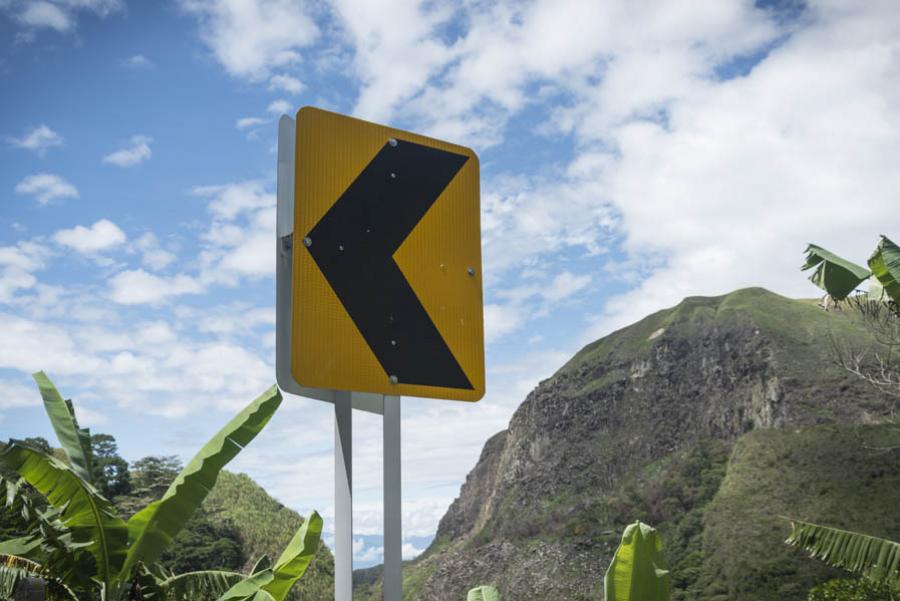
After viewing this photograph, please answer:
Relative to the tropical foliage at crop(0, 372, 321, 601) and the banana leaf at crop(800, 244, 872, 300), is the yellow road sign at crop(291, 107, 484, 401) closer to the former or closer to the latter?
the tropical foliage at crop(0, 372, 321, 601)

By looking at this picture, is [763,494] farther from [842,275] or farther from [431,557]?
[842,275]

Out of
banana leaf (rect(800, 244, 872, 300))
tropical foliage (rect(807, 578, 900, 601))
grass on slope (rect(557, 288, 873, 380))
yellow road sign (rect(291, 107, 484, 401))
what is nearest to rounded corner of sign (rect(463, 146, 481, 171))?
yellow road sign (rect(291, 107, 484, 401))

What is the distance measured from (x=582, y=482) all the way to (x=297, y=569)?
40.9 meters

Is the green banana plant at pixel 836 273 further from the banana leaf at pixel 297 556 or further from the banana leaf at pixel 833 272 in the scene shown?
the banana leaf at pixel 297 556

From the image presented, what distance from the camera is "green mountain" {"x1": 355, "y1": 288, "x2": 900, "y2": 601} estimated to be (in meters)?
32.3

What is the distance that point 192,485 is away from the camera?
4.34 metres

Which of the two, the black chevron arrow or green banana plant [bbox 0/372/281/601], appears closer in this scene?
the black chevron arrow

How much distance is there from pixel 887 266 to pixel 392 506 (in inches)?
267

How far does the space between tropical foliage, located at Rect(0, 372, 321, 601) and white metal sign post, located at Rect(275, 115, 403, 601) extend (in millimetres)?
1551

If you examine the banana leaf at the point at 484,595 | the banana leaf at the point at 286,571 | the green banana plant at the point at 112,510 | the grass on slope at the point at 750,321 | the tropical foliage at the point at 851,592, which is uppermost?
the grass on slope at the point at 750,321

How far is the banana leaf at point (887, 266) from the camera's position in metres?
7.62

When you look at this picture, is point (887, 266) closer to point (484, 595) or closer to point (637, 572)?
point (637, 572)

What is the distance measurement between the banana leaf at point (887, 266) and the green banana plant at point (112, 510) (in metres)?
5.64

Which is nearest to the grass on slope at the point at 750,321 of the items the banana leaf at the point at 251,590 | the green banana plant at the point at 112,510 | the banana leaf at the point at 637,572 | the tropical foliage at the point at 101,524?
the tropical foliage at the point at 101,524
